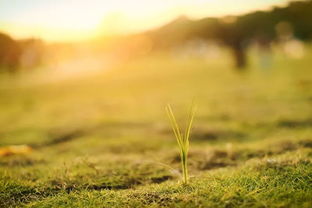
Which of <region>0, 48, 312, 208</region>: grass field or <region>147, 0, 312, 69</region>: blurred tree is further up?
<region>147, 0, 312, 69</region>: blurred tree

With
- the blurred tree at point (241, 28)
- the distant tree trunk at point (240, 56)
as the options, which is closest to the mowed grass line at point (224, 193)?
the blurred tree at point (241, 28)

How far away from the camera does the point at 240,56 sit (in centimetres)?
2373

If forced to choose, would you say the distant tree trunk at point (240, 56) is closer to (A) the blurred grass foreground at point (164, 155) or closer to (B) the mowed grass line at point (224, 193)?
(A) the blurred grass foreground at point (164, 155)

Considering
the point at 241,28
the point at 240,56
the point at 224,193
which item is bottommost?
the point at 224,193

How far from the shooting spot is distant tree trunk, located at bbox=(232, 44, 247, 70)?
75.8ft

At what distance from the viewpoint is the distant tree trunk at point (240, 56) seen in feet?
75.8

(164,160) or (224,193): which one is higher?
(224,193)

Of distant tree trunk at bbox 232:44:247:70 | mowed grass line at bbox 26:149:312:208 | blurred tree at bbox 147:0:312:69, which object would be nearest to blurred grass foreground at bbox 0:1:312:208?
mowed grass line at bbox 26:149:312:208

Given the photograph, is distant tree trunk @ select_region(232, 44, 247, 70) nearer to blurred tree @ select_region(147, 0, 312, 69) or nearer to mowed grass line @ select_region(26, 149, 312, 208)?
blurred tree @ select_region(147, 0, 312, 69)

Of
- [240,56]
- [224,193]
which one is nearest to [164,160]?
[224,193]

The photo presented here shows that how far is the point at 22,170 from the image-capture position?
4195mm

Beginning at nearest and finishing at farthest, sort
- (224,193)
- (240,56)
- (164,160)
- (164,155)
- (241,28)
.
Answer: (224,193) → (164,160) → (164,155) → (240,56) → (241,28)

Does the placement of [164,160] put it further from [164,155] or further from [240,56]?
[240,56]

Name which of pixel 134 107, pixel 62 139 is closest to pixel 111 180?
pixel 62 139
